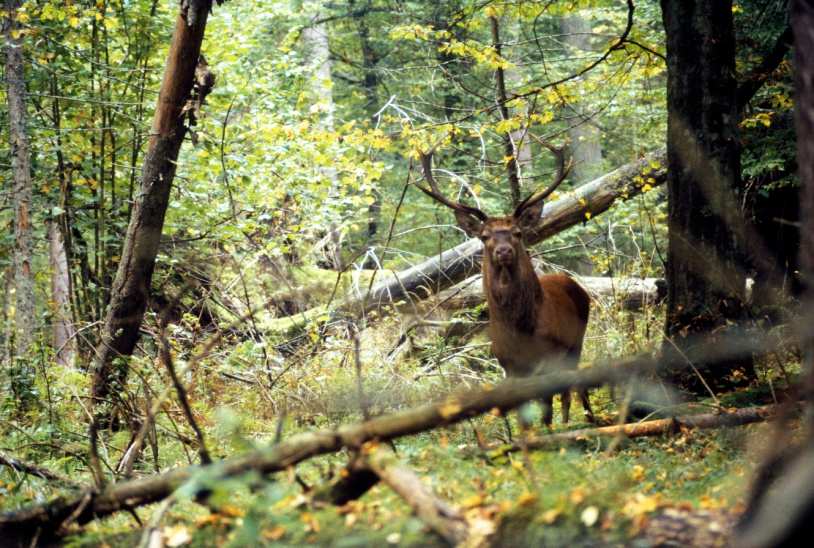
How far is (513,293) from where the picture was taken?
8.29 meters

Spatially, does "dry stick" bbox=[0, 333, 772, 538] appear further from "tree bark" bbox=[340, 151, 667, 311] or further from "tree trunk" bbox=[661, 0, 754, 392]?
"tree bark" bbox=[340, 151, 667, 311]

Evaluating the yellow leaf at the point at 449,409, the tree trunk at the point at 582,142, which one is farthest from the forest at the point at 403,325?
the tree trunk at the point at 582,142

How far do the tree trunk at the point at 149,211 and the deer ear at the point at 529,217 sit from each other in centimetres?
375

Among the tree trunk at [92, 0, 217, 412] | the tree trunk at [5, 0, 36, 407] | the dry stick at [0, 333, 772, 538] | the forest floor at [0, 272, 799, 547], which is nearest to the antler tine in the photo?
the forest floor at [0, 272, 799, 547]

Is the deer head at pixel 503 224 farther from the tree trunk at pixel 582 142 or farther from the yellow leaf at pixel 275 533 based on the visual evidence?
the tree trunk at pixel 582 142

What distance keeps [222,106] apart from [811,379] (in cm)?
1081

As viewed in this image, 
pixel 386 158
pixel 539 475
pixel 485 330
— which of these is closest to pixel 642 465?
pixel 539 475

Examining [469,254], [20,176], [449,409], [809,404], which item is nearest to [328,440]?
[449,409]

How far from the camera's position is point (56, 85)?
36.4 ft

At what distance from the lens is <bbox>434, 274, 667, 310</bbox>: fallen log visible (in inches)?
490

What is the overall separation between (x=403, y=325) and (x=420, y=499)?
7675 millimetres

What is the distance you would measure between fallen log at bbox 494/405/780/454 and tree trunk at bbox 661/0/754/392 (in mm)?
1348

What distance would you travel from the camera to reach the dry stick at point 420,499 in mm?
3439

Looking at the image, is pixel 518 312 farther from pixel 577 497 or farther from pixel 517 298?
pixel 577 497
